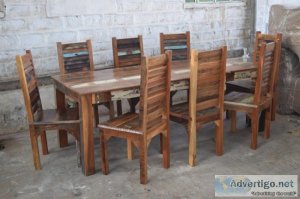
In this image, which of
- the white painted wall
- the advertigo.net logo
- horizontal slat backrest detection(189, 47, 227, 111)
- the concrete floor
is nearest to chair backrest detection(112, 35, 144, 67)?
the concrete floor

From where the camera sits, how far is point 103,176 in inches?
113

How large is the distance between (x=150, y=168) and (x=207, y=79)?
91 cm

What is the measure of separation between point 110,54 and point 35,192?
224 cm

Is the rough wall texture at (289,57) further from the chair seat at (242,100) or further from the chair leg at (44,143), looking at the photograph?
the chair leg at (44,143)

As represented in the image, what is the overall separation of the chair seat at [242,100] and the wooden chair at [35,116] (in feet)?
4.84

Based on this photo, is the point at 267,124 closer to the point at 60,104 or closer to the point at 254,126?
the point at 254,126

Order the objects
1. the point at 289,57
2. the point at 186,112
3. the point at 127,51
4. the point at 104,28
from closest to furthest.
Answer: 1. the point at 186,112
2. the point at 127,51
3. the point at 289,57
4. the point at 104,28

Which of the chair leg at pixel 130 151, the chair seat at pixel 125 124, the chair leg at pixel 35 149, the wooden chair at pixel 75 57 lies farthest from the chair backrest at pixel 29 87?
the chair leg at pixel 130 151

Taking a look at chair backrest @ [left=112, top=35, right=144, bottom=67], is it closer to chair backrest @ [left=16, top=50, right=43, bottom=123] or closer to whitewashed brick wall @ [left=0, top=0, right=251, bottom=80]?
whitewashed brick wall @ [left=0, top=0, right=251, bottom=80]

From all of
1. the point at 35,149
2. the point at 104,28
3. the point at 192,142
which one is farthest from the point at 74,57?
the point at 192,142

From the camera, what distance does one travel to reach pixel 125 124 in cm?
283

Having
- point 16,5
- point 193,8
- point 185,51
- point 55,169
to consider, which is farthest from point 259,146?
point 16,5

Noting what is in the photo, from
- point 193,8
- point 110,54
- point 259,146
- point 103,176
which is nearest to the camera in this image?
point 103,176

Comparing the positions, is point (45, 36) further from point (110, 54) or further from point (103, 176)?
point (103, 176)
